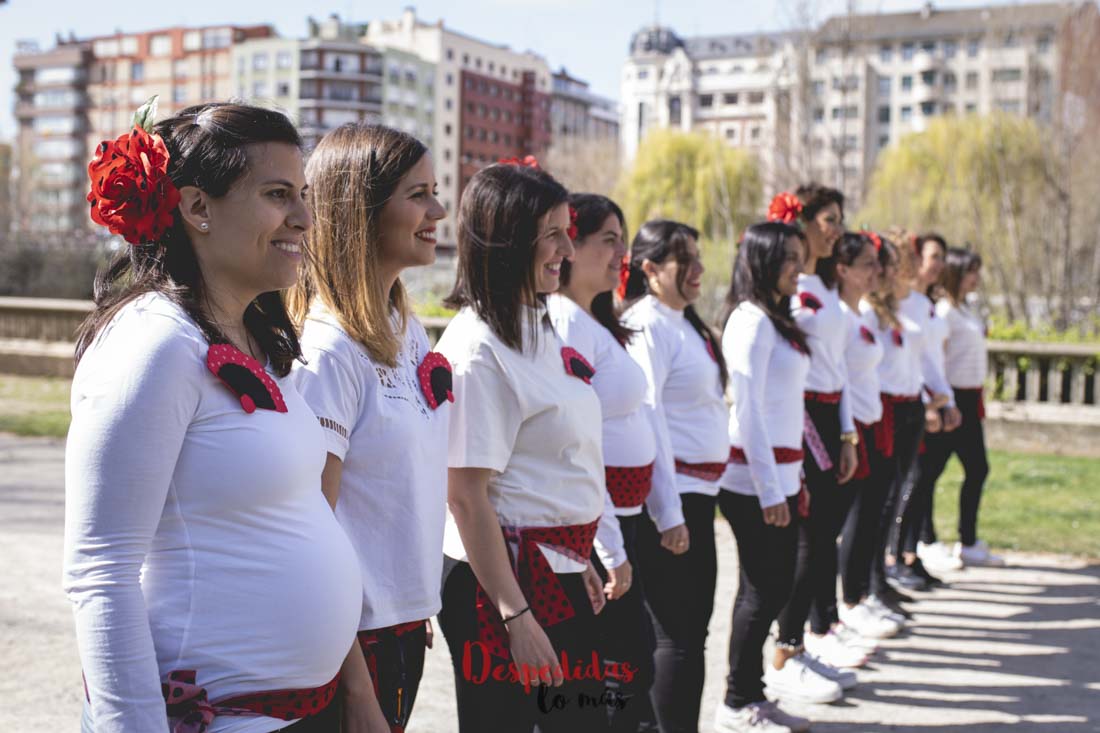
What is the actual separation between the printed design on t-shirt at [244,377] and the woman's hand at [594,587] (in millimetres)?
1527

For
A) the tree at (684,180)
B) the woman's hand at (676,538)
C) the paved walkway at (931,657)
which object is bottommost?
the paved walkway at (931,657)

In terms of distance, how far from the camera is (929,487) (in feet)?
27.6

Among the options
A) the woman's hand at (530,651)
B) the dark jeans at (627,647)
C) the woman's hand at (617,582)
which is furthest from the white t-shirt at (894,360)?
the woman's hand at (530,651)

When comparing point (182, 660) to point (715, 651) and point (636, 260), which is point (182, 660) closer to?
point (636, 260)

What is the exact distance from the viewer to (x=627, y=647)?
375 cm

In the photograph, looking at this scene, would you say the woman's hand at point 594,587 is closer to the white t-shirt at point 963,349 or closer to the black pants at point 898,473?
the black pants at point 898,473

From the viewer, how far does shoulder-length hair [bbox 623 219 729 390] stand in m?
4.83

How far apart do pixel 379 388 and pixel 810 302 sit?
11.7ft

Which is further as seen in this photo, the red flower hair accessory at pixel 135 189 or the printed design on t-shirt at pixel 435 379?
the printed design on t-shirt at pixel 435 379

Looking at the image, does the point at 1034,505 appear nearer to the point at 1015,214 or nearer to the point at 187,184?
the point at 1015,214

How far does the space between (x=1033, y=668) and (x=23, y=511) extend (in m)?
7.09

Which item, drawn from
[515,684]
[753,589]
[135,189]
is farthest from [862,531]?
[135,189]

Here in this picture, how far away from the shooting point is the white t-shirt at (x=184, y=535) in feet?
6.43

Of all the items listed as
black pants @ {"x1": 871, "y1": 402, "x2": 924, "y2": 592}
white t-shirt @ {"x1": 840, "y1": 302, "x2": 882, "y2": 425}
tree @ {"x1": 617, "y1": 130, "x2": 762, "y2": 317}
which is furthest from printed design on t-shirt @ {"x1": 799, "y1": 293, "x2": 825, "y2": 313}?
tree @ {"x1": 617, "y1": 130, "x2": 762, "y2": 317}
